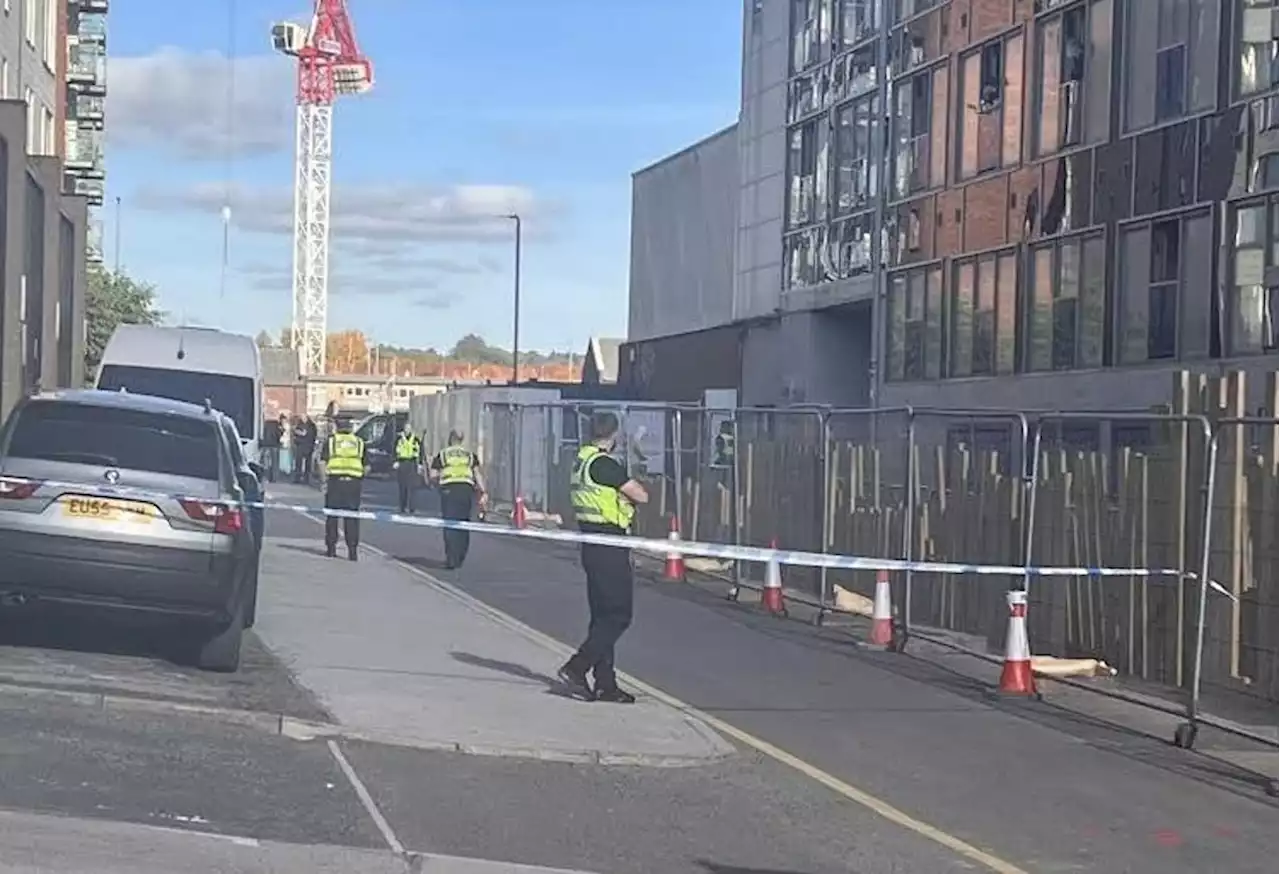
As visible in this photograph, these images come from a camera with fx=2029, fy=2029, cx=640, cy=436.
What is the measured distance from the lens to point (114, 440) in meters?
12.7

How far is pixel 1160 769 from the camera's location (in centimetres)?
1175

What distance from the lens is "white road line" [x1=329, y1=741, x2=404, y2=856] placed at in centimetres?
855

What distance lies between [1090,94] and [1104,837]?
19.4 metres

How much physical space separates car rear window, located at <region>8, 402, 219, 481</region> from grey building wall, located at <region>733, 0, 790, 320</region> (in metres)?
28.9

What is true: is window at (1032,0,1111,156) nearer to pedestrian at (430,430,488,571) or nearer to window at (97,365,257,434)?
pedestrian at (430,430,488,571)

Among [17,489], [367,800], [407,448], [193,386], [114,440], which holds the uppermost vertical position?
[193,386]

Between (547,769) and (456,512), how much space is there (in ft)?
46.3

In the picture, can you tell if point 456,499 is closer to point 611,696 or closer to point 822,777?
point 611,696

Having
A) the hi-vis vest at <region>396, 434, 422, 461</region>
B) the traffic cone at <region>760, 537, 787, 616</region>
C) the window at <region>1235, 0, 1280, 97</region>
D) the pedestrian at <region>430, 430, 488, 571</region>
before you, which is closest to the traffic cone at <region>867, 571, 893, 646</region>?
the traffic cone at <region>760, 537, 787, 616</region>

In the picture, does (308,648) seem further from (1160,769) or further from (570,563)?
(570,563)

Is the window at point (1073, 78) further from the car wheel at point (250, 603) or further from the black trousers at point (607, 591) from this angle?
the black trousers at point (607, 591)

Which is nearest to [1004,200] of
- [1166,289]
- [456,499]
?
[1166,289]

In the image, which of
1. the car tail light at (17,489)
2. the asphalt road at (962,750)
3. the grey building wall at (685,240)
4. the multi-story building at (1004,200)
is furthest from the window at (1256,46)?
the grey building wall at (685,240)

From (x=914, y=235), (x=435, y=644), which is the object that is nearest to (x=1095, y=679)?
(x=435, y=644)
